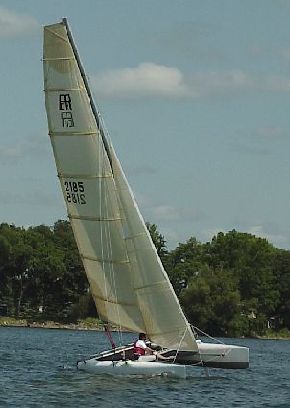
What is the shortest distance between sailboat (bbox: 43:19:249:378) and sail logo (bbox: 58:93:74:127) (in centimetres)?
3

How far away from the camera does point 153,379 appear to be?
48.2m

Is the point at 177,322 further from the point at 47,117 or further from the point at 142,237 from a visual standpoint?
the point at 47,117

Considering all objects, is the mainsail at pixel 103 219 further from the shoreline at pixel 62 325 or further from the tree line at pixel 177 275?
the shoreline at pixel 62 325

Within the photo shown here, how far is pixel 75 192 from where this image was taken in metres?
49.5

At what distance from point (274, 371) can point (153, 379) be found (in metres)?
17.1

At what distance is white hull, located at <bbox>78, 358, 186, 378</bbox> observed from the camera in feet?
159

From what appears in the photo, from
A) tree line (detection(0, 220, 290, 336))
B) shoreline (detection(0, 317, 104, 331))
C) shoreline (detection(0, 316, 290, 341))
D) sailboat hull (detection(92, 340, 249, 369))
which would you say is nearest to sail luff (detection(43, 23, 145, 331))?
sailboat hull (detection(92, 340, 249, 369))

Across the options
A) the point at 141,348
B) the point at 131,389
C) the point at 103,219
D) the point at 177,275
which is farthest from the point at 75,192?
the point at 177,275

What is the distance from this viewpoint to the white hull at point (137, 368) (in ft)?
159

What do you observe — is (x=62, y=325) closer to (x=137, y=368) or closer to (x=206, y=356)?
(x=206, y=356)

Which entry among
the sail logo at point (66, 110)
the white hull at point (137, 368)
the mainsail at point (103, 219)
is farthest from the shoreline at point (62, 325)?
the sail logo at point (66, 110)

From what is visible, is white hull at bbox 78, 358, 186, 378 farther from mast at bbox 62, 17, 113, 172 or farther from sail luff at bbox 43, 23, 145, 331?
mast at bbox 62, 17, 113, 172

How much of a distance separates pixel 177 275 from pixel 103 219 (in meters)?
102

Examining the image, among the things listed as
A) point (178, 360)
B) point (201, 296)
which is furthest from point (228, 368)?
point (201, 296)
